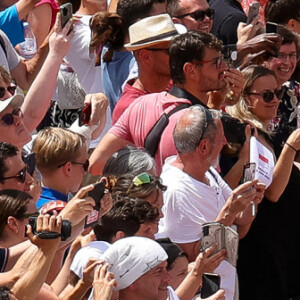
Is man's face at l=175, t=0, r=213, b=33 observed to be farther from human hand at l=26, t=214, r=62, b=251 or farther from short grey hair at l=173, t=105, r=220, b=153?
human hand at l=26, t=214, r=62, b=251

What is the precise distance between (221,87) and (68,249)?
5.02 ft

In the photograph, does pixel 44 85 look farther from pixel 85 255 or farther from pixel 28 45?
pixel 28 45

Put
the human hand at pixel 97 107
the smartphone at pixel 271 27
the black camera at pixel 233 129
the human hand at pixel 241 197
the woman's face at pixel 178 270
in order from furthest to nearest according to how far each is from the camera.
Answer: the smartphone at pixel 271 27 < the human hand at pixel 97 107 < the black camera at pixel 233 129 < the human hand at pixel 241 197 < the woman's face at pixel 178 270

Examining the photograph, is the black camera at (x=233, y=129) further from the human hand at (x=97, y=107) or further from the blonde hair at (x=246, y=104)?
the human hand at (x=97, y=107)

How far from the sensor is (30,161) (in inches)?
248

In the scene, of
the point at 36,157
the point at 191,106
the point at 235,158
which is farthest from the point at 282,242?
the point at 36,157

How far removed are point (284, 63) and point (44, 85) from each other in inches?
108

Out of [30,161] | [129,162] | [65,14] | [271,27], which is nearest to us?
[30,161]

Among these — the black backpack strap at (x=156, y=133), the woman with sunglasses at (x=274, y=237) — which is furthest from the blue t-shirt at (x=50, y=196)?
the woman with sunglasses at (x=274, y=237)

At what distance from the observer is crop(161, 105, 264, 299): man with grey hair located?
649 cm

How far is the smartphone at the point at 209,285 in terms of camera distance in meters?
5.71

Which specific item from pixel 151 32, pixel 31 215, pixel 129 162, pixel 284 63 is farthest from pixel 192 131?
pixel 284 63

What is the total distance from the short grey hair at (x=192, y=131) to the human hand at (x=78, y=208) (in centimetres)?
108

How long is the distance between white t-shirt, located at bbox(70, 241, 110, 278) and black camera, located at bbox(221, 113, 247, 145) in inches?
59.7
